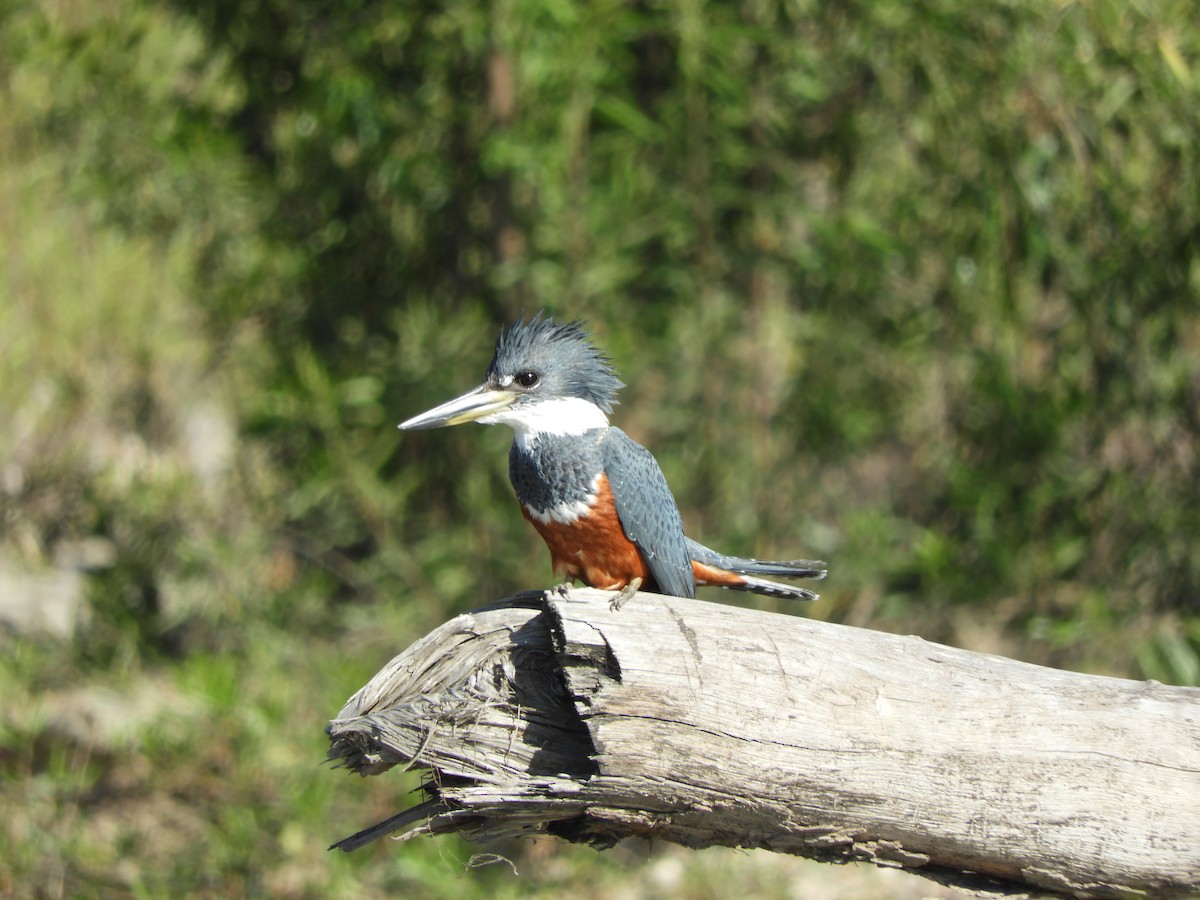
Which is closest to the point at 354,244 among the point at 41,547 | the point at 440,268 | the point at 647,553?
the point at 440,268

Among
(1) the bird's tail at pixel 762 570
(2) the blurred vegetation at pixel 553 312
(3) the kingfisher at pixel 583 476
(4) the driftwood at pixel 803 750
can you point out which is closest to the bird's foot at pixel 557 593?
(4) the driftwood at pixel 803 750

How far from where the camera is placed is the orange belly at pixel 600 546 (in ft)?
8.76

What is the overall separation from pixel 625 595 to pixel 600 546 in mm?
233

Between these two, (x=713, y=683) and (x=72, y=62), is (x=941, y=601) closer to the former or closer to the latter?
(x=713, y=683)

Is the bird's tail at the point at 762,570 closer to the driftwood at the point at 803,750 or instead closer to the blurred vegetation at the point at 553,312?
the driftwood at the point at 803,750

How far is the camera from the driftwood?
2.17 metres

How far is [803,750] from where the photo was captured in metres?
2.19

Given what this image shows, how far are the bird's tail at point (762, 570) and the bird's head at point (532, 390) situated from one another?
417 mm

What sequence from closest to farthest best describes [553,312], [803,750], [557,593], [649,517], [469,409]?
[803,750]
[557,593]
[649,517]
[469,409]
[553,312]

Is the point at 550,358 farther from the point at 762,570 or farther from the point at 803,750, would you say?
the point at 803,750

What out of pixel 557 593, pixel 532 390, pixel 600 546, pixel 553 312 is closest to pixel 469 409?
pixel 532 390

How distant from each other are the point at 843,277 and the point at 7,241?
3635 millimetres

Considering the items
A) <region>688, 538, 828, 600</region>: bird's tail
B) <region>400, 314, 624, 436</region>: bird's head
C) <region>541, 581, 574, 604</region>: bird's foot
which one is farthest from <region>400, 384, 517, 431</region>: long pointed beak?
<region>688, 538, 828, 600</region>: bird's tail

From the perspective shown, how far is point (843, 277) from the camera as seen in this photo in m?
4.46
